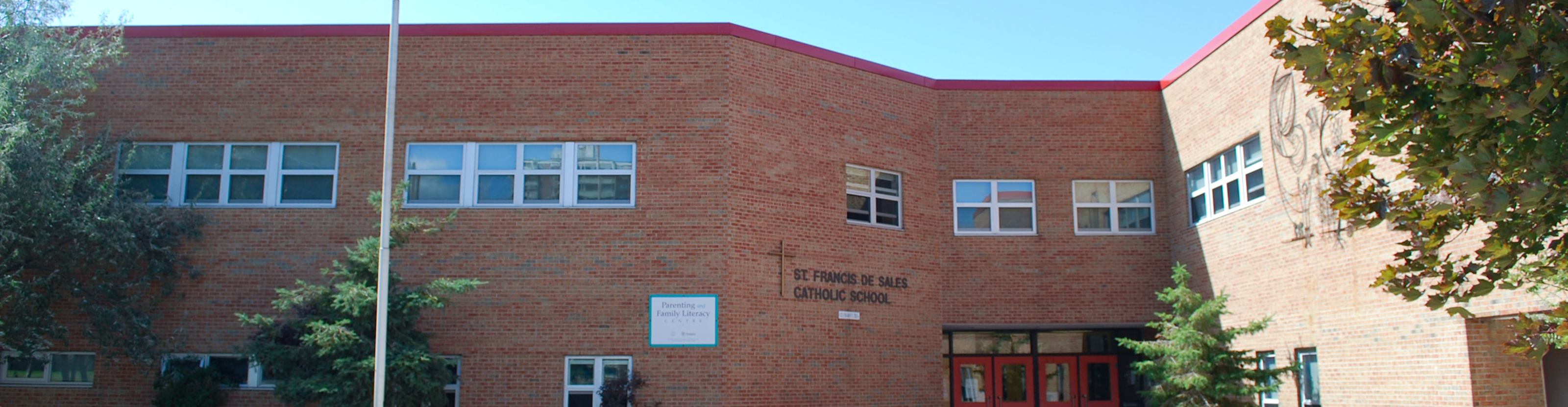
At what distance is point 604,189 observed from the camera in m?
18.2

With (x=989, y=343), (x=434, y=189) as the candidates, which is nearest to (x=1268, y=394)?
(x=989, y=343)

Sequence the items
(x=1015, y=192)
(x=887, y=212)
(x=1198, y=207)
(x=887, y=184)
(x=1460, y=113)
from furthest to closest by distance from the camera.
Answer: (x=1015, y=192) < (x=1198, y=207) < (x=887, y=184) < (x=887, y=212) < (x=1460, y=113)

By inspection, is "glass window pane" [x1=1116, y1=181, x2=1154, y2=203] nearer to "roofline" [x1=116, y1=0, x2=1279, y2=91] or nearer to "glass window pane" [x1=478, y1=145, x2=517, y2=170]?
"roofline" [x1=116, y1=0, x2=1279, y2=91]

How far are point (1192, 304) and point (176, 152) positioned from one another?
15.7 meters

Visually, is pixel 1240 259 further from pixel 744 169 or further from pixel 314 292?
pixel 314 292

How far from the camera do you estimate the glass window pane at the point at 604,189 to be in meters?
18.2

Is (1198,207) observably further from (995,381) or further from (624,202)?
(624,202)

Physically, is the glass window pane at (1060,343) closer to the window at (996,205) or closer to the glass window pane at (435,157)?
the window at (996,205)

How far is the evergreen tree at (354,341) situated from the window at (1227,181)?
1210cm

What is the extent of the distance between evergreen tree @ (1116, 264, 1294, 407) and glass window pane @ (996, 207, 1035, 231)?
12.8ft

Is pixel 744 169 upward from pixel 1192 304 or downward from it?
upward

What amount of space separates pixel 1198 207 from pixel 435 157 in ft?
42.4

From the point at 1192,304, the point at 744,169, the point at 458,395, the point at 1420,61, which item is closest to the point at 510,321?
the point at 458,395

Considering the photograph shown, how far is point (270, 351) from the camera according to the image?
15320 mm
